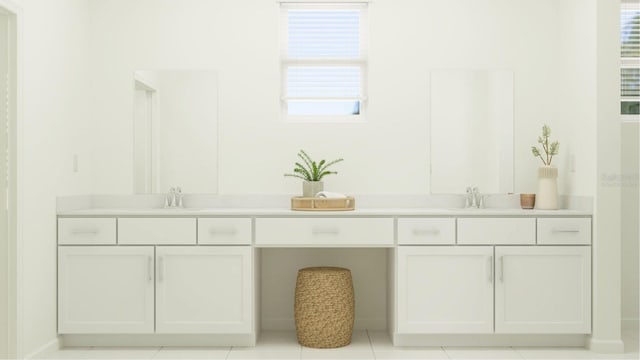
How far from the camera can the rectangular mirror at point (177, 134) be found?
4547 mm

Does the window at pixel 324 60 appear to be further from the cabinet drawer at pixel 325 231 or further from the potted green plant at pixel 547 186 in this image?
the potted green plant at pixel 547 186

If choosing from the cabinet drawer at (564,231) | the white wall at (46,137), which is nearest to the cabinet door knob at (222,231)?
the white wall at (46,137)

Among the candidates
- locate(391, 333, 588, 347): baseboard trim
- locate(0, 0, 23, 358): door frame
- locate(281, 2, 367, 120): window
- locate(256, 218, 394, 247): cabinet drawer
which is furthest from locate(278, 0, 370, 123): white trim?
locate(0, 0, 23, 358): door frame

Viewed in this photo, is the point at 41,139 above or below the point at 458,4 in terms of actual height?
below

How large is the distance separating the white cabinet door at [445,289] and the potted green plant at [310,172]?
0.70m

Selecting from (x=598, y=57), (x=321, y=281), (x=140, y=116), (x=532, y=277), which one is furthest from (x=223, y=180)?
(x=598, y=57)

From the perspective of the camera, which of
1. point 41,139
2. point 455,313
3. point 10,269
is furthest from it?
point 455,313

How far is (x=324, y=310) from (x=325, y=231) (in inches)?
19.5

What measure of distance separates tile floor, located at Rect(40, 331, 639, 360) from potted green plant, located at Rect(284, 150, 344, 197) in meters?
0.99

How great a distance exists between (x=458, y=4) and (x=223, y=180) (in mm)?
1999

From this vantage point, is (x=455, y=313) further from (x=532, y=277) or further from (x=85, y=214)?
(x=85, y=214)

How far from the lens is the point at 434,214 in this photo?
4031mm

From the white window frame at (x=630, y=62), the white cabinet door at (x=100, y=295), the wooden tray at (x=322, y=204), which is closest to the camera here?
the white cabinet door at (x=100, y=295)

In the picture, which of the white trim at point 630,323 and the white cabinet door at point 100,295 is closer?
the white cabinet door at point 100,295
